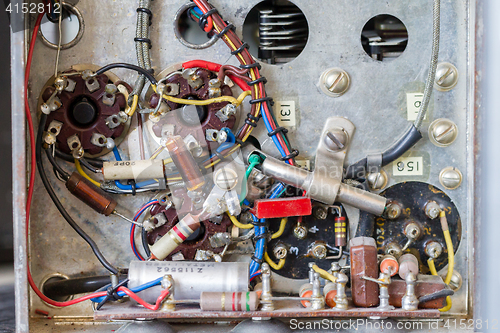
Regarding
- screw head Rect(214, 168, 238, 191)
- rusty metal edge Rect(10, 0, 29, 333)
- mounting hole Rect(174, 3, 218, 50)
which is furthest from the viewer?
mounting hole Rect(174, 3, 218, 50)

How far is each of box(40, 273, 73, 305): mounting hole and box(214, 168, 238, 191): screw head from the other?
56 centimetres

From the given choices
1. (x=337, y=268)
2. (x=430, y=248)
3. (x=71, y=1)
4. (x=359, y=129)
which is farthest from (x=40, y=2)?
(x=430, y=248)

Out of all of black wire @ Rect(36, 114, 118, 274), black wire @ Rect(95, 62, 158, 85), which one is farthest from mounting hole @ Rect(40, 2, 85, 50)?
black wire @ Rect(36, 114, 118, 274)

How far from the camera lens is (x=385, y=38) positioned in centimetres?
135

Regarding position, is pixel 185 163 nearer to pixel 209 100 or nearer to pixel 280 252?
pixel 209 100

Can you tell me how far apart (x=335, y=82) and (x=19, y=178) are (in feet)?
2.94

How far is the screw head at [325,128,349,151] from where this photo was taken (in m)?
1.22

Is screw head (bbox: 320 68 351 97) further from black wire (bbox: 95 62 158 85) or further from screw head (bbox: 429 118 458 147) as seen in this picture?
black wire (bbox: 95 62 158 85)

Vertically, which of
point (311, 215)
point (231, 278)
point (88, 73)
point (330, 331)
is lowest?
point (330, 331)

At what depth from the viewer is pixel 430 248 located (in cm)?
126

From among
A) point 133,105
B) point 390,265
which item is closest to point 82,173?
point 133,105

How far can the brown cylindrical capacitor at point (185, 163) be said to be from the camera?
1164 millimetres

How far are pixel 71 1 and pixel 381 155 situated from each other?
3.38ft

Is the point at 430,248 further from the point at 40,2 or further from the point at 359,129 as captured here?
the point at 40,2
